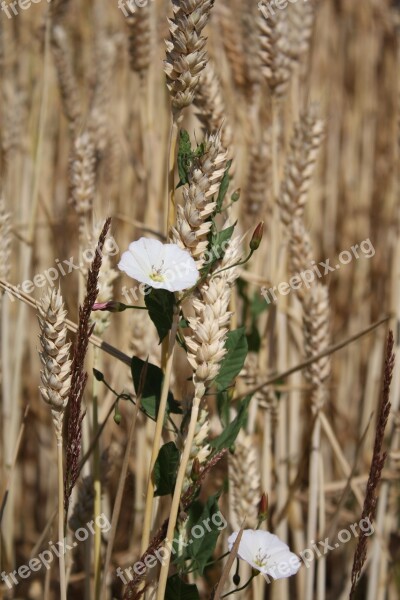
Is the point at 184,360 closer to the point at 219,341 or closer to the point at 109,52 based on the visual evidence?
the point at 109,52

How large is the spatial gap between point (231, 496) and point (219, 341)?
0.35m

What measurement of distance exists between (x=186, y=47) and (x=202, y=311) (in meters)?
Answer: 0.25

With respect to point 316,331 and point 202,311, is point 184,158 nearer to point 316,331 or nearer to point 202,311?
point 202,311

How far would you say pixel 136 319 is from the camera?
3.67ft

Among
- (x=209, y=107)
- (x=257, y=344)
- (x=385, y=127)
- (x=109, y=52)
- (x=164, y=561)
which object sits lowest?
(x=164, y=561)

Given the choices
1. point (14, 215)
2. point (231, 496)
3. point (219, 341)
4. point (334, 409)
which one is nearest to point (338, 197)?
point (334, 409)

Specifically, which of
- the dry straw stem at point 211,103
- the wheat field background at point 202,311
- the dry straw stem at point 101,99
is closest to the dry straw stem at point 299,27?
the wheat field background at point 202,311

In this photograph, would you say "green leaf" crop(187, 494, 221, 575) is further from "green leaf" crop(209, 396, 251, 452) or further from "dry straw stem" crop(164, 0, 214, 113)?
"dry straw stem" crop(164, 0, 214, 113)

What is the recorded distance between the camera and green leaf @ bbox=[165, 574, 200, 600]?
2.51 ft

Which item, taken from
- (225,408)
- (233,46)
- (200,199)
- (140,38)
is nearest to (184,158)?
(200,199)

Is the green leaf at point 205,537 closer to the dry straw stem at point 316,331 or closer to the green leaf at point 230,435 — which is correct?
the green leaf at point 230,435

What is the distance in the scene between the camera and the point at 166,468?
750 mm

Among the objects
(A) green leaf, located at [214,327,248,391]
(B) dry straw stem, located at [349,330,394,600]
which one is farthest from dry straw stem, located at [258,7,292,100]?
(B) dry straw stem, located at [349,330,394,600]

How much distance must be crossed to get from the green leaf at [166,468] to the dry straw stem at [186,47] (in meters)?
0.35
